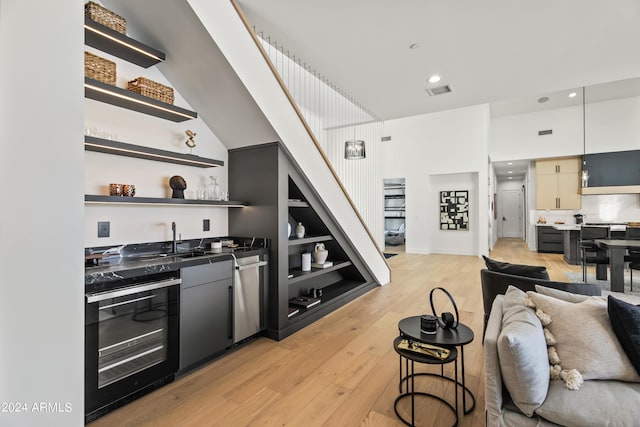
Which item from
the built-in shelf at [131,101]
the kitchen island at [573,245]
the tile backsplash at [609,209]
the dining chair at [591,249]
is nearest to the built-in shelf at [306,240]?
the built-in shelf at [131,101]

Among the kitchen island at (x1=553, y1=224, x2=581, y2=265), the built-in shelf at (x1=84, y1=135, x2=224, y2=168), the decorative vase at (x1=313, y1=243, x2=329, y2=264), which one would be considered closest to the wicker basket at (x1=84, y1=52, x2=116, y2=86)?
the built-in shelf at (x1=84, y1=135, x2=224, y2=168)

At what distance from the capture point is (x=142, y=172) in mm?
2721

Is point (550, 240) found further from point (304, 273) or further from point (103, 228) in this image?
point (103, 228)

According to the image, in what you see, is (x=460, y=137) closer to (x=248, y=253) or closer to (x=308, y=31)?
(x=308, y=31)

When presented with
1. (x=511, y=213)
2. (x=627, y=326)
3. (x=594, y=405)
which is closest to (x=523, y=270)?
(x=627, y=326)

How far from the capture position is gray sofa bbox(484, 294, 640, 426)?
50.4 inches

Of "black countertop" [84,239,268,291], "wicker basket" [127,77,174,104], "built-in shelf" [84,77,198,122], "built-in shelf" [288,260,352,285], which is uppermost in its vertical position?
"wicker basket" [127,77,174,104]

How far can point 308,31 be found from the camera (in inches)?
129

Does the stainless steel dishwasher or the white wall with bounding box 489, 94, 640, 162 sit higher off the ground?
the white wall with bounding box 489, 94, 640, 162

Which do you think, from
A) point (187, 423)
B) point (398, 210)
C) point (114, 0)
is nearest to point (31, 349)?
point (187, 423)

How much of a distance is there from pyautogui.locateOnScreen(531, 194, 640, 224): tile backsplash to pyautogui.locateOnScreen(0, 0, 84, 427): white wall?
11400 millimetres

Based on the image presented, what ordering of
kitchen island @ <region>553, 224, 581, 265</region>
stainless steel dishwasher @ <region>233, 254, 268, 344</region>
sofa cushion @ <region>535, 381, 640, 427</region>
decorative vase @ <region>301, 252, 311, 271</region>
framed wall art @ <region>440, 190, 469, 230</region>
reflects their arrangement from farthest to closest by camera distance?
framed wall art @ <region>440, 190, 469, 230</region> → kitchen island @ <region>553, 224, 581, 265</region> → decorative vase @ <region>301, 252, 311, 271</region> → stainless steel dishwasher @ <region>233, 254, 268, 344</region> → sofa cushion @ <region>535, 381, 640, 427</region>

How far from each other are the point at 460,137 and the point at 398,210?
3.55 meters

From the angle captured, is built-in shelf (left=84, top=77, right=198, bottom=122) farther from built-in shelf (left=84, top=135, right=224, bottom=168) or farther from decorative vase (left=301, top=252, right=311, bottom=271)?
decorative vase (left=301, top=252, right=311, bottom=271)
